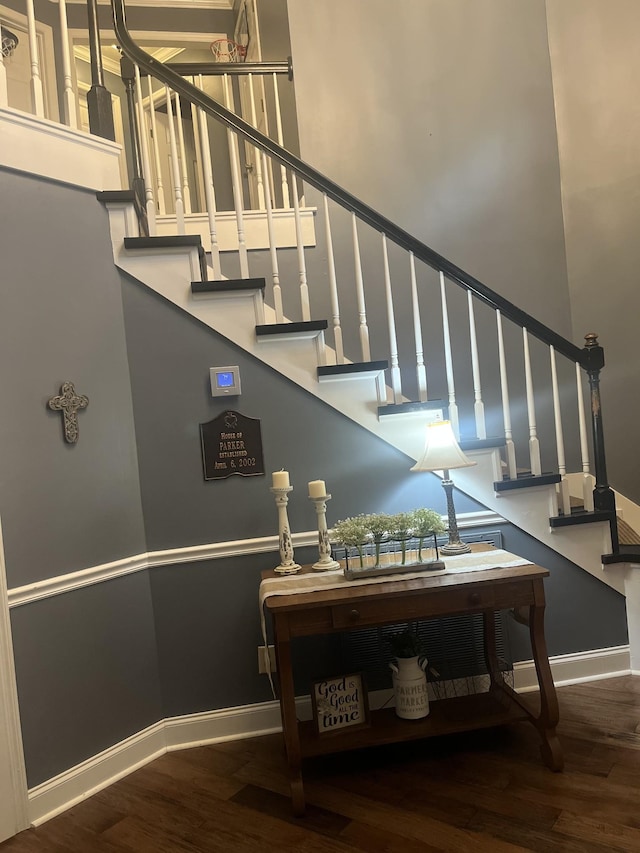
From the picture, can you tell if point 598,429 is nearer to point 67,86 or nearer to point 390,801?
point 390,801

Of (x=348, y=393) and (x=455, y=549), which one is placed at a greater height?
(x=348, y=393)

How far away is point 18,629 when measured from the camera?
2.09 meters

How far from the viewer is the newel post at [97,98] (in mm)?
2484

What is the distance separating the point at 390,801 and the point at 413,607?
63cm

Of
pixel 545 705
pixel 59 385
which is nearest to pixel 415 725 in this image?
pixel 545 705

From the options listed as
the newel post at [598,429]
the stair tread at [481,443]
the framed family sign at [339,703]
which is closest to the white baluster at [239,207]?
the stair tread at [481,443]

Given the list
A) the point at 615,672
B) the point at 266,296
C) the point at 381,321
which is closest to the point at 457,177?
the point at 381,321

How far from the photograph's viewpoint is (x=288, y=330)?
8.16 feet

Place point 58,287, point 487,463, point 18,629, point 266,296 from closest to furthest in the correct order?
point 18,629
point 58,287
point 487,463
point 266,296

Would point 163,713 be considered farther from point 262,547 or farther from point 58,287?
point 58,287

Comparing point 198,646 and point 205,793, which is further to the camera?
point 198,646

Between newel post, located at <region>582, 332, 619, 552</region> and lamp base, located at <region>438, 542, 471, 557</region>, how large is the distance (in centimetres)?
73

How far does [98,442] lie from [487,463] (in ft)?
5.27

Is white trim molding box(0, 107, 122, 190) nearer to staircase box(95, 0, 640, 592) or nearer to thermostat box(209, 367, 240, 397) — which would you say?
staircase box(95, 0, 640, 592)
